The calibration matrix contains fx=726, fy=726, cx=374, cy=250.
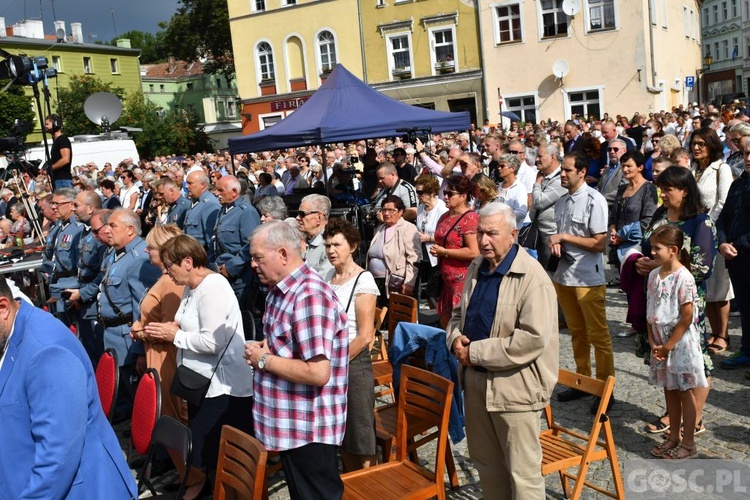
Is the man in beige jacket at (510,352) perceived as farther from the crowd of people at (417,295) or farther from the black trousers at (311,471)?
the black trousers at (311,471)

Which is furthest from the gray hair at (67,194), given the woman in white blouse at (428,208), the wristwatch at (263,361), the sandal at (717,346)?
the sandal at (717,346)

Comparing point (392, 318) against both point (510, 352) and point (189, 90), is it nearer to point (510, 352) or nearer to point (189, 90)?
point (510, 352)

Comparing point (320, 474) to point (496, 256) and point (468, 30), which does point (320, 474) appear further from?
point (468, 30)

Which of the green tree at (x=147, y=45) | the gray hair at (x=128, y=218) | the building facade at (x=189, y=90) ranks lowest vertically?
the gray hair at (x=128, y=218)

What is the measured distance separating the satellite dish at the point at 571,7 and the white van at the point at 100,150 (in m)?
18.1

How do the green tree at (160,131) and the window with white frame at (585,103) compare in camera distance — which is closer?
the window with white frame at (585,103)

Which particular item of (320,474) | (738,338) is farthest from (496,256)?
(738,338)

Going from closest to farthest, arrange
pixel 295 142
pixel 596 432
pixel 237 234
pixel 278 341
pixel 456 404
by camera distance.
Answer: pixel 278 341, pixel 596 432, pixel 456 404, pixel 237 234, pixel 295 142

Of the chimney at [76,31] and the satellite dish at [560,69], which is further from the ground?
the chimney at [76,31]

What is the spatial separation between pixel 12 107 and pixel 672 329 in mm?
42956

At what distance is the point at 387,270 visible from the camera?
6.34 metres

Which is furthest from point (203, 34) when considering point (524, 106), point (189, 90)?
point (524, 106)

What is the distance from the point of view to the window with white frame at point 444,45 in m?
31.2

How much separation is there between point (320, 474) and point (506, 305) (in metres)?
1.14
